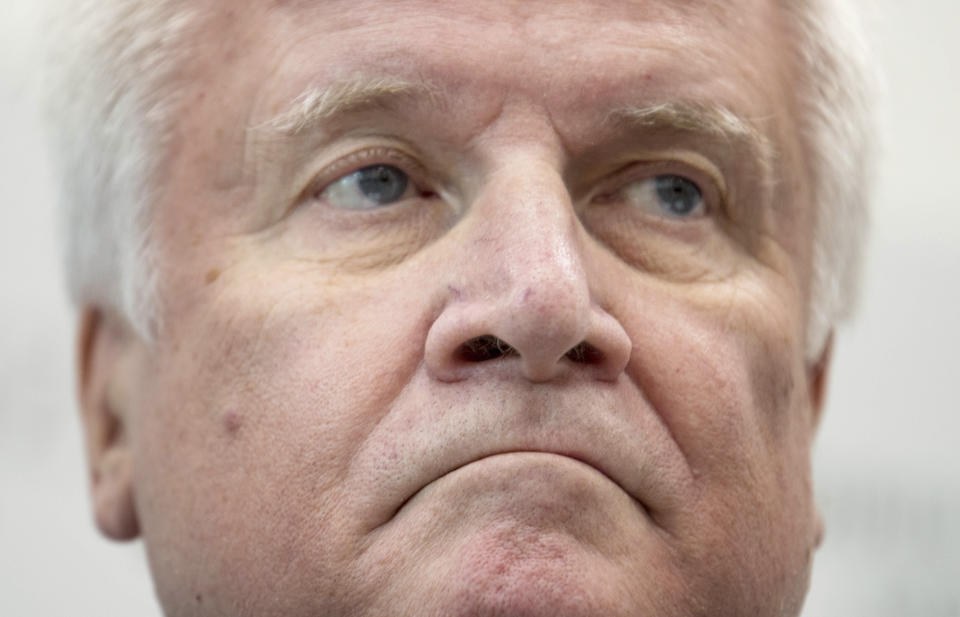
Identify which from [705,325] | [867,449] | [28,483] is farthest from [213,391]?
[867,449]

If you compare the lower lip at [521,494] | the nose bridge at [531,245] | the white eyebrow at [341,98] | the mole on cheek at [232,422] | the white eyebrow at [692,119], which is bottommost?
the lower lip at [521,494]

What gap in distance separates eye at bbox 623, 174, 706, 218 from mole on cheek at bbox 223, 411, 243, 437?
447mm

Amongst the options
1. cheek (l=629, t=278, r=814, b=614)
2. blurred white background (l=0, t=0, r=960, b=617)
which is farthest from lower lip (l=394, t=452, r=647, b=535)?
blurred white background (l=0, t=0, r=960, b=617)

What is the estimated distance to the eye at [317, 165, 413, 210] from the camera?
118 centimetres

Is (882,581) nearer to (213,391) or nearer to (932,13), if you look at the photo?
(932,13)

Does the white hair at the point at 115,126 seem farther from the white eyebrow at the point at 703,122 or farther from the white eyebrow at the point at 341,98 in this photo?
the white eyebrow at the point at 703,122

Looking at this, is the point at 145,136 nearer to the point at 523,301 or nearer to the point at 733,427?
the point at 523,301

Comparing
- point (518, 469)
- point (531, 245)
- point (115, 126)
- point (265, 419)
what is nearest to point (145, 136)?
point (115, 126)

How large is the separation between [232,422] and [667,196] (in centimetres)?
50

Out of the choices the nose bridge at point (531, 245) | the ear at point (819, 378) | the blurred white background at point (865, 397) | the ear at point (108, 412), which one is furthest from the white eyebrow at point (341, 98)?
the blurred white background at point (865, 397)

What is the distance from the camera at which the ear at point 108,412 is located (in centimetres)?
138

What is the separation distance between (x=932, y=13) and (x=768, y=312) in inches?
56.2

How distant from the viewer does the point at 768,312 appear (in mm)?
1214

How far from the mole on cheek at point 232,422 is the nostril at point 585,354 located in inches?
13.0
